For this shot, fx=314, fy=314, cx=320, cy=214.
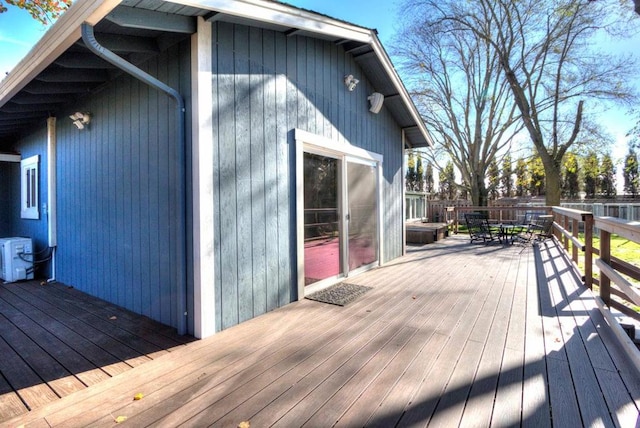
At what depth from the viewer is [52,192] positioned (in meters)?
4.71

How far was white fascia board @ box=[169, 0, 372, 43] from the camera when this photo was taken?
250cm

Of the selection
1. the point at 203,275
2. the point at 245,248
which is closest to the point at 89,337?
the point at 203,275

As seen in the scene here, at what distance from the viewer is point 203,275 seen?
2666 mm

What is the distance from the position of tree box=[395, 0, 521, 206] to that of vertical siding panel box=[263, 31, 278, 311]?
12.6m

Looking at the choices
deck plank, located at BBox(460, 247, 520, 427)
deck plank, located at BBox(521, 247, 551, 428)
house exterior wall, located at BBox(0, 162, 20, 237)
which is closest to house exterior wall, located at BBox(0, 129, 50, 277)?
house exterior wall, located at BBox(0, 162, 20, 237)

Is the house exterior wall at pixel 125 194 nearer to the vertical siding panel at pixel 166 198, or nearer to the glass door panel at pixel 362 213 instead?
the vertical siding panel at pixel 166 198

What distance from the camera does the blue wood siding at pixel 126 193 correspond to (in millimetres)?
2965

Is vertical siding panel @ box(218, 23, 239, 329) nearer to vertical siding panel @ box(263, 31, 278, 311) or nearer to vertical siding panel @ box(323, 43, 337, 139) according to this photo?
vertical siding panel @ box(263, 31, 278, 311)

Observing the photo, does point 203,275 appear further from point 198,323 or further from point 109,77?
point 109,77

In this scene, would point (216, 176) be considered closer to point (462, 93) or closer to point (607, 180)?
point (462, 93)

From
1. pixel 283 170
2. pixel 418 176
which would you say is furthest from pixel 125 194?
pixel 418 176

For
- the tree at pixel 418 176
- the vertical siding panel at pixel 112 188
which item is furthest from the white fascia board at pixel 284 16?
the tree at pixel 418 176

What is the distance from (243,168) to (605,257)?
355cm

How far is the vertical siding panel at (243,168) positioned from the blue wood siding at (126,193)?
50 cm
